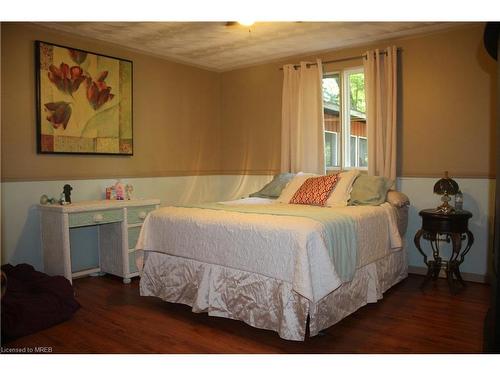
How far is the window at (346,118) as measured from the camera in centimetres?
454

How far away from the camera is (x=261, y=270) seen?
260 cm

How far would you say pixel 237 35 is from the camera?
163 inches

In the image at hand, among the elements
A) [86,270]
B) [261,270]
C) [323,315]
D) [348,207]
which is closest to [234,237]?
[261,270]

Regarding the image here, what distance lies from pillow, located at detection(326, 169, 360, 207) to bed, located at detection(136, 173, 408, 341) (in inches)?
9.5

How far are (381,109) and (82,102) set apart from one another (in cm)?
293

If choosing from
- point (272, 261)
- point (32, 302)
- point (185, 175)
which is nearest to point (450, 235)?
point (272, 261)

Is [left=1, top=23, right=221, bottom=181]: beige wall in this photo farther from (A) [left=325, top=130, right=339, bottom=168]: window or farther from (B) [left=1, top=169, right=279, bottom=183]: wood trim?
(A) [left=325, top=130, right=339, bottom=168]: window

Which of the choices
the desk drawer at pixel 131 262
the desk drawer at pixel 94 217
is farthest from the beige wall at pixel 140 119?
the desk drawer at pixel 131 262

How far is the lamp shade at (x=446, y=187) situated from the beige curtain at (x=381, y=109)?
1.73ft

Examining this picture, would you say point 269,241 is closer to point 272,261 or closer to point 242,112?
point 272,261

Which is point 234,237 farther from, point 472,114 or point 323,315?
A: point 472,114

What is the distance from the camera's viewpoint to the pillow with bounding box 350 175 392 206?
11.6 ft

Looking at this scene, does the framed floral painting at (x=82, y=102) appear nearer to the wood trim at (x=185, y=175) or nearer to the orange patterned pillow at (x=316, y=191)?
the wood trim at (x=185, y=175)

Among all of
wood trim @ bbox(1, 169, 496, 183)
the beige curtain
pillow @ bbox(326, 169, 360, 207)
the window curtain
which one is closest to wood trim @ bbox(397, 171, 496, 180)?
wood trim @ bbox(1, 169, 496, 183)
